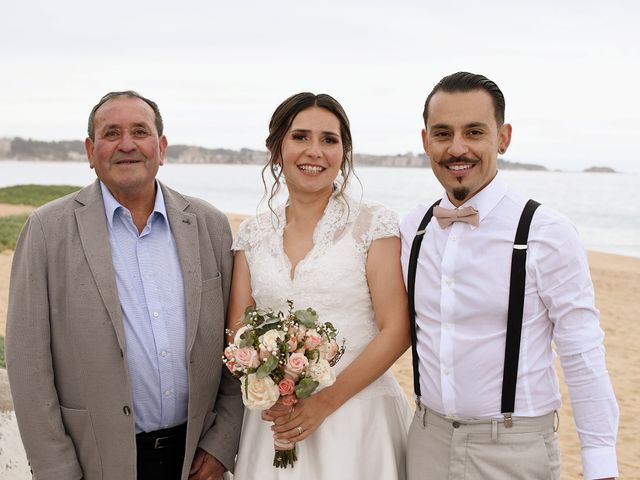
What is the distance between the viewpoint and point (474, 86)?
10.6 feet

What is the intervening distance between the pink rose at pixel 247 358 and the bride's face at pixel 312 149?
108 centimetres

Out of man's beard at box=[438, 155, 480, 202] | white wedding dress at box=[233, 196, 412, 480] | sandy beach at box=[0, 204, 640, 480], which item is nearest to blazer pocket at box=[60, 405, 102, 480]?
white wedding dress at box=[233, 196, 412, 480]

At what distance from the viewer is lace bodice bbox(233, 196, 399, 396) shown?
12.1ft

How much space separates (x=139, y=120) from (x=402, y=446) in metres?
2.20

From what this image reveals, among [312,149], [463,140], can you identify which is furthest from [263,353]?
[463,140]

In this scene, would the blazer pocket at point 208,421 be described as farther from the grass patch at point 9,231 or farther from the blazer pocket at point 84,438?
the grass patch at point 9,231

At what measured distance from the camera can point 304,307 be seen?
372cm

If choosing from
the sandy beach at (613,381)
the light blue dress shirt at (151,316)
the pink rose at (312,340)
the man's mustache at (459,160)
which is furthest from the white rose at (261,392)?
the sandy beach at (613,381)

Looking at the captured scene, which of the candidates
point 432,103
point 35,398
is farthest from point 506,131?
point 35,398

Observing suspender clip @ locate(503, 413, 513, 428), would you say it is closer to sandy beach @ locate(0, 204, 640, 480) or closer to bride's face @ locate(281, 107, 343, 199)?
bride's face @ locate(281, 107, 343, 199)

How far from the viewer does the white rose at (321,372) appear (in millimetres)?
3105

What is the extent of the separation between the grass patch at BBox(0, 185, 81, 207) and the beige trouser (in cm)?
3133

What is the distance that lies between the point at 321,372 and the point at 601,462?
1.25 metres

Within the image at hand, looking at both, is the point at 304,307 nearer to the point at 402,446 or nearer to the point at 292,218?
the point at 292,218
